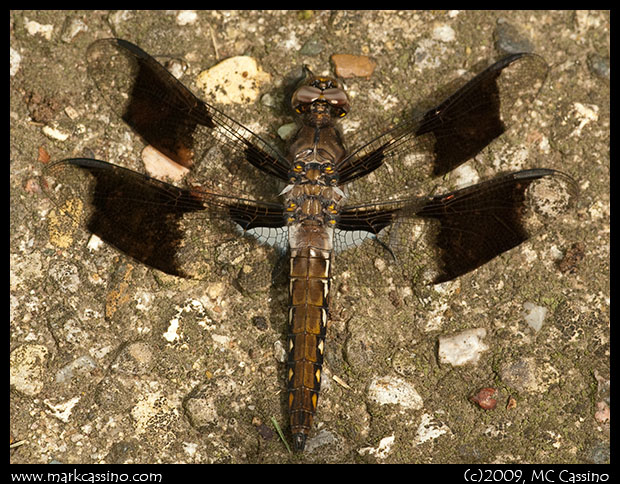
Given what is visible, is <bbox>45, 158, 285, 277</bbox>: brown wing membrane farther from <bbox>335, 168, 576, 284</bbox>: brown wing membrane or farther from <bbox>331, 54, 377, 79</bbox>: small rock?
<bbox>331, 54, 377, 79</bbox>: small rock

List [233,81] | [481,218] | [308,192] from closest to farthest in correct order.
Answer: [481,218]
[308,192]
[233,81]

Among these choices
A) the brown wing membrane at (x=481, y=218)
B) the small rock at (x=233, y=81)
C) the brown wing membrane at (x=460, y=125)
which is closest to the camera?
the brown wing membrane at (x=481, y=218)

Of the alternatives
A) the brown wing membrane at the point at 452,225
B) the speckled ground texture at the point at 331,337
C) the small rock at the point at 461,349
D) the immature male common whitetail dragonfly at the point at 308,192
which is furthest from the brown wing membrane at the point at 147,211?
the small rock at the point at 461,349

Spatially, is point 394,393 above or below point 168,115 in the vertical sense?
below

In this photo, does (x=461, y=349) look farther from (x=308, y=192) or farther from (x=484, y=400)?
(x=308, y=192)

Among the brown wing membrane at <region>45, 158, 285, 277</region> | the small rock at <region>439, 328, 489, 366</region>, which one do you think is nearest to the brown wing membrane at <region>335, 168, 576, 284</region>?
the small rock at <region>439, 328, 489, 366</region>

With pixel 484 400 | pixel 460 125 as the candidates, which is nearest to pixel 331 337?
pixel 484 400

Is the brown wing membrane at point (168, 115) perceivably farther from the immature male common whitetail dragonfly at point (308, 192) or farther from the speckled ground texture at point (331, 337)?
the speckled ground texture at point (331, 337)
